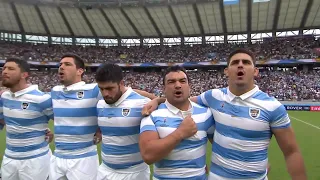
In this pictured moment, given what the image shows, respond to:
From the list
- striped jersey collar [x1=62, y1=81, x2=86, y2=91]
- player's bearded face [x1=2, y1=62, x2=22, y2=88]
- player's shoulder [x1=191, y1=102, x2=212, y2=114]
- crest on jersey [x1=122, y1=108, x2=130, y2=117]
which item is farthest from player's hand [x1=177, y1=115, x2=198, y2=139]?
player's bearded face [x1=2, y1=62, x2=22, y2=88]

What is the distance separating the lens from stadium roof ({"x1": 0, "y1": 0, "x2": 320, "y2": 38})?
36.3 meters

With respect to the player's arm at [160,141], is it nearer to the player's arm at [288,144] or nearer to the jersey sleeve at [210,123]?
the jersey sleeve at [210,123]

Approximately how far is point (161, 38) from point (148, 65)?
5.08 metres

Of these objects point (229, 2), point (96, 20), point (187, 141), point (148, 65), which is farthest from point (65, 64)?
point (148, 65)

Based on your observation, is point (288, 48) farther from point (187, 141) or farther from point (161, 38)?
point (187, 141)

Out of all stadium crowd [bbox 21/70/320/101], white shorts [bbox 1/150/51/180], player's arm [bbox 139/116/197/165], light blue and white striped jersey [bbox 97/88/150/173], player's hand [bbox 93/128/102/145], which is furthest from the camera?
stadium crowd [bbox 21/70/320/101]

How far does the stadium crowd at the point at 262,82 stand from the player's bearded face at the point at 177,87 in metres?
32.6

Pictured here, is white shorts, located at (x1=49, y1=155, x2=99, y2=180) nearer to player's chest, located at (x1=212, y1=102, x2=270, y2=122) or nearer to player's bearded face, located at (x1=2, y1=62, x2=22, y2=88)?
player's bearded face, located at (x1=2, y1=62, x2=22, y2=88)

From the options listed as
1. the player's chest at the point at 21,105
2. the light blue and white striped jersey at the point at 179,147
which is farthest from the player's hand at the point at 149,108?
the player's chest at the point at 21,105

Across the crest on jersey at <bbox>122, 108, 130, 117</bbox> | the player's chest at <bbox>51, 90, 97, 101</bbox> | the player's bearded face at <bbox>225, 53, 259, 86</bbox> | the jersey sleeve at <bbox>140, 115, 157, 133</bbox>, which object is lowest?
the jersey sleeve at <bbox>140, 115, 157, 133</bbox>

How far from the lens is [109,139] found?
3.52 metres

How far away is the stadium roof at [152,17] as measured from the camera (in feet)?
119

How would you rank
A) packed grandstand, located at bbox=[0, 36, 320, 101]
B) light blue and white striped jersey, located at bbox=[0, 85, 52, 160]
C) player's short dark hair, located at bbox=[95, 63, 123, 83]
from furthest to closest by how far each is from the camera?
1. packed grandstand, located at bbox=[0, 36, 320, 101]
2. light blue and white striped jersey, located at bbox=[0, 85, 52, 160]
3. player's short dark hair, located at bbox=[95, 63, 123, 83]

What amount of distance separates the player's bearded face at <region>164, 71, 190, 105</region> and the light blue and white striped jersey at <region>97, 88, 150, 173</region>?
643 millimetres
